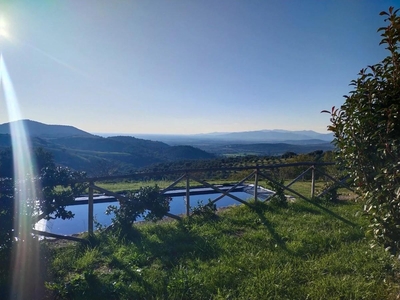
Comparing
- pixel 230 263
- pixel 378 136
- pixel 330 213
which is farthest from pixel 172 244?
pixel 330 213

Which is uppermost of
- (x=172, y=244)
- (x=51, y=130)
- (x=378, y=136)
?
(x=51, y=130)

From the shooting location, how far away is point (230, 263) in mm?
3447

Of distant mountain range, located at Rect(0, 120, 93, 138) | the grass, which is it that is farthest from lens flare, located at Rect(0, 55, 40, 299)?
distant mountain range, located at Rect(0, 120, 93, 138)

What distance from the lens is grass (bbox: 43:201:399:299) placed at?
2.84 metres

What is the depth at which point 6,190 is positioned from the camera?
352 centimetres

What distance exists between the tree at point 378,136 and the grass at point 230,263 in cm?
58

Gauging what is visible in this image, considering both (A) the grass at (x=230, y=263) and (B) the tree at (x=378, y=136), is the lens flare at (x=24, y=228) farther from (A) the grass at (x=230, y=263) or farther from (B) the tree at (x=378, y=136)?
(B) the tree at (x=378, y=136)

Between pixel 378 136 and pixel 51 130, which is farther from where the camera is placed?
pixel 51 130

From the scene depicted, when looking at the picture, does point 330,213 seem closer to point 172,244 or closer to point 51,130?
point 172,244

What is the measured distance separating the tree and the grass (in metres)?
0.58

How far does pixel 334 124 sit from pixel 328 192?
5279 millimetres

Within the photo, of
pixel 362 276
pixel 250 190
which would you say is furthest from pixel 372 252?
pixel 250 190

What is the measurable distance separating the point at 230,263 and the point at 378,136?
7.49 ft

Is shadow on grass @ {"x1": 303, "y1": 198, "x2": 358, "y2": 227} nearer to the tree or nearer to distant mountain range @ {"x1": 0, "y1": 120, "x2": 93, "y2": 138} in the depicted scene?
the tree
